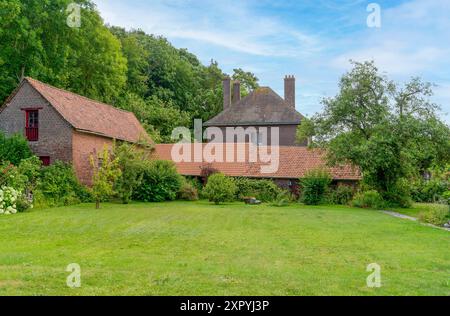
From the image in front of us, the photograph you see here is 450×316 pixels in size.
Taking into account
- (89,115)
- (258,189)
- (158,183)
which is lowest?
(258,189)

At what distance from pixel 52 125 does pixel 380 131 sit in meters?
20.6

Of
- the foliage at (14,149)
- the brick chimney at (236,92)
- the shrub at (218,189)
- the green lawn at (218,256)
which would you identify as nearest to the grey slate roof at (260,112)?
the brick chimney at (236,92)

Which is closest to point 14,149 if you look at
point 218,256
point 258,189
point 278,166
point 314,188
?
point 258,189

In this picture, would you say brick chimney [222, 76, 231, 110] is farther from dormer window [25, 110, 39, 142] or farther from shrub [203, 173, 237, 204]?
dormer window [25, 110, 39, 142]

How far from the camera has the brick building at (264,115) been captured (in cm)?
4572

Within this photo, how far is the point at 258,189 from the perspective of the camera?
103 ft

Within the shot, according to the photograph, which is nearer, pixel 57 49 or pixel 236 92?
pixel 57 49

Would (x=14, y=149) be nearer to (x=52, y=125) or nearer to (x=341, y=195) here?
(x=52, y=125)

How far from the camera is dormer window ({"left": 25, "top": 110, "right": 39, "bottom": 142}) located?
28688 mm

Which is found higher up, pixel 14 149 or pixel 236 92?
pixel 236 92

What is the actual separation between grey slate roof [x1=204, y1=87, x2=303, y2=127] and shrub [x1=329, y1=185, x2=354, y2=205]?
52.1ft

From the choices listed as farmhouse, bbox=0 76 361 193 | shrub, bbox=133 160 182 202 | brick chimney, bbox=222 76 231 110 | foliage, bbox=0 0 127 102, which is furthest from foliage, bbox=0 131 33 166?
brick chimney, bbox=222 76 231 110

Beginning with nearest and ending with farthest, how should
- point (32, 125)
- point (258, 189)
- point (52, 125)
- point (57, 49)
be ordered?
1. point (52, 125)
2. point (32, 125)
3. point (258, 189)
4. point (57, 49)

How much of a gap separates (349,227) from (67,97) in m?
22.3
